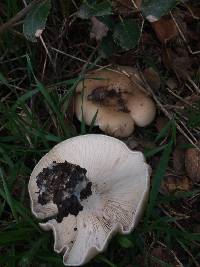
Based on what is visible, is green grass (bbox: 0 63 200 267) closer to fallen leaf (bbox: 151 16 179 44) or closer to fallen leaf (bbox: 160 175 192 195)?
fallen leaf (bbox: 160 175 192 195)

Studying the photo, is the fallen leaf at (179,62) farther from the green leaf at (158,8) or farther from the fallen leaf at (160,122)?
the green leaf at (158,8)

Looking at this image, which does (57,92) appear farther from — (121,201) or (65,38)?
(121,201)

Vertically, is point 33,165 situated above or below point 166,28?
below

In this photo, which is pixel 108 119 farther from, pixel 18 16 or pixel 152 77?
pixel 18 16

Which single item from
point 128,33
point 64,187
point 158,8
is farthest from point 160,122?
point 64,187

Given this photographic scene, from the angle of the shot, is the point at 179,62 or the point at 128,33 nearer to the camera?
the point at 128,33

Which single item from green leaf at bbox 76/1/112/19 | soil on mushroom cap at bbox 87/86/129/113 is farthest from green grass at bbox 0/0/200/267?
green leaf at bbox 76/1/112/19

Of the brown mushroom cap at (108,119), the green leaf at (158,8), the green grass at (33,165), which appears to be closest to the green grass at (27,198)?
the green grass at (33,165)

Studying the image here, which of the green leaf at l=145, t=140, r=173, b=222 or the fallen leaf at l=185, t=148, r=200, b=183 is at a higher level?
the green leaf at l=145, t=140, r=173, b=222
